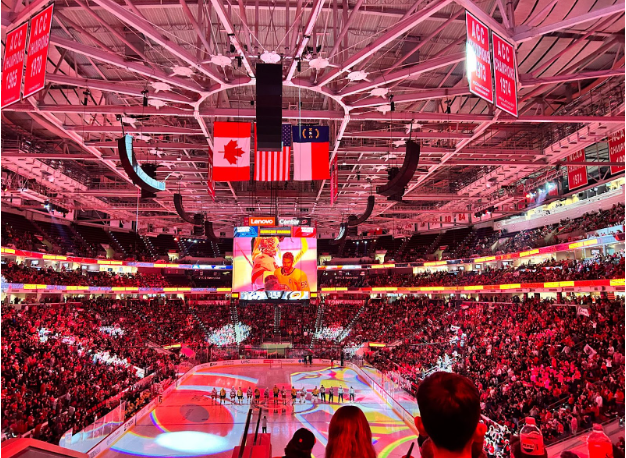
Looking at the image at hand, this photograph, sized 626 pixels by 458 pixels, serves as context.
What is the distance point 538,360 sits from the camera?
1702cm

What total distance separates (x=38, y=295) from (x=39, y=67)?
2856 cm

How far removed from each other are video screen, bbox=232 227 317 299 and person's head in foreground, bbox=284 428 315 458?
20898 mm

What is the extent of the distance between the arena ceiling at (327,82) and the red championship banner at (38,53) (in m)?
0.91

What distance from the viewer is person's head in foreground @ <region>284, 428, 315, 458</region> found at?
225 cm

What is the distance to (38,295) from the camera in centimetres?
2975

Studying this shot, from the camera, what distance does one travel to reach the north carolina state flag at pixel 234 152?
1117cm

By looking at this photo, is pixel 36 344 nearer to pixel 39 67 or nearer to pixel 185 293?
pixel 39 67

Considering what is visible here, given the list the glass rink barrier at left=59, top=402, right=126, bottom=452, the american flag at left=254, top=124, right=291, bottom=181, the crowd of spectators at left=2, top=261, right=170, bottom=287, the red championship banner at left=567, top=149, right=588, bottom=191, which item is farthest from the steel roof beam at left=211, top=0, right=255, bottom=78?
the crowd of spectators at left=2, top=261, right=170, bottom=287

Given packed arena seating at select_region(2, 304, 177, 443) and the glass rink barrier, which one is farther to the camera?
packed arena seating at select_region(2, 304, 177, 443)

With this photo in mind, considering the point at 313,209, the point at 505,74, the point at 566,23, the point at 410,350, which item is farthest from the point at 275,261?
the point at 566,23

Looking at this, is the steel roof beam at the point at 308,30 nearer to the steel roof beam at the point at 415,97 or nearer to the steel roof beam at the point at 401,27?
the steel roof beam at the point at 401,27

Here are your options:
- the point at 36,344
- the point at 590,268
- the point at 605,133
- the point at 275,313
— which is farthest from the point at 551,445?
the point at 275,313

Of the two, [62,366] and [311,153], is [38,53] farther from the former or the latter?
[62,366]

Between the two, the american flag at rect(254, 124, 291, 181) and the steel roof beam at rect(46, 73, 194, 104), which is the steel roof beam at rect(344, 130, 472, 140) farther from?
the steel roof beam at rect(46, 73, 194, 104)
